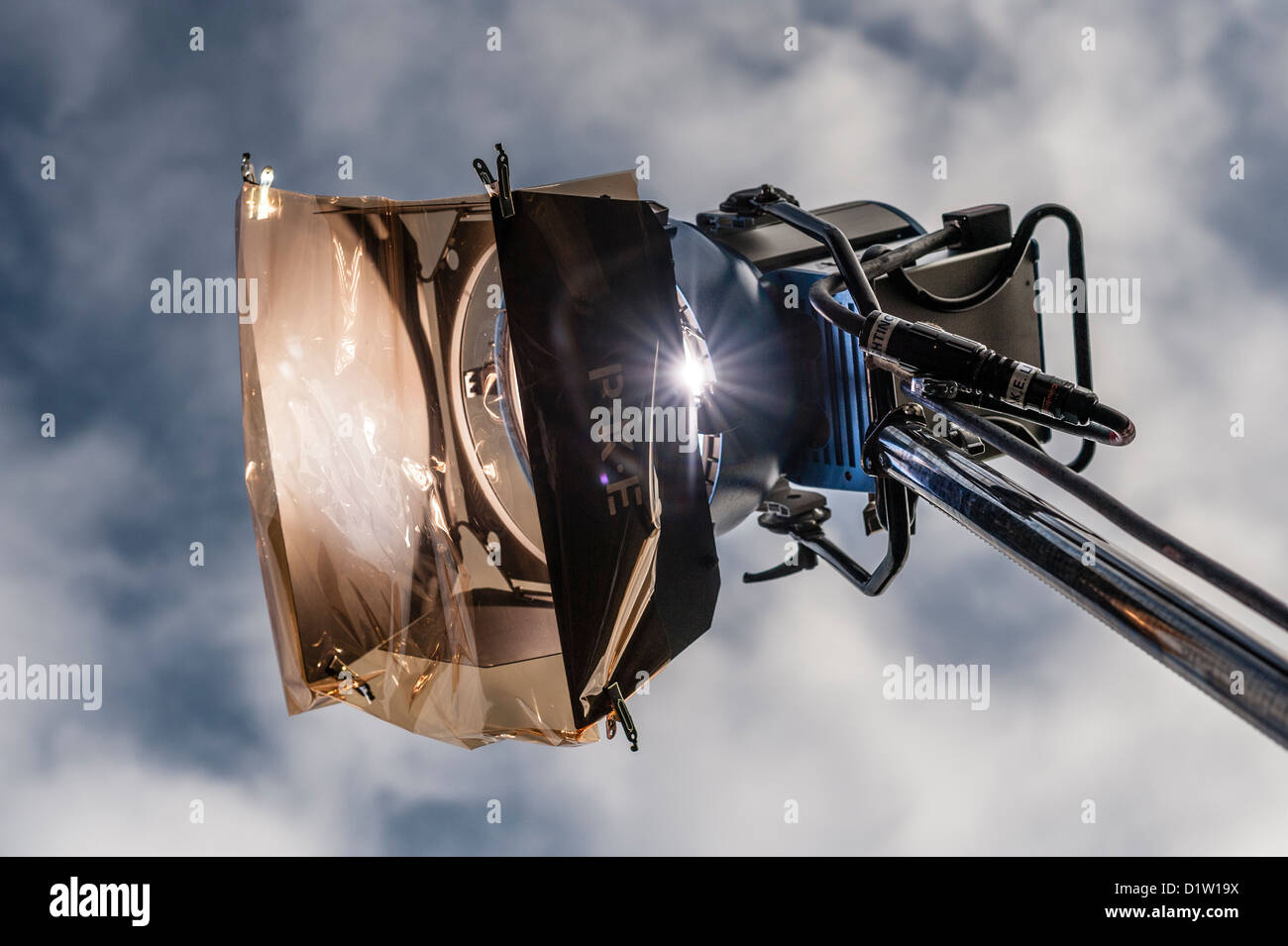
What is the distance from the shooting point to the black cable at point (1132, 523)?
0.83m

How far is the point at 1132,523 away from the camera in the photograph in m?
0.88

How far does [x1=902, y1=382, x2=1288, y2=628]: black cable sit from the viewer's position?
0.83 metres

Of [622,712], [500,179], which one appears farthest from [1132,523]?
[500,179]

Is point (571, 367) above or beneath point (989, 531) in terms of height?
above

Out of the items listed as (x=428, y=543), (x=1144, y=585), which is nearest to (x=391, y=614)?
(x=428, y=543)

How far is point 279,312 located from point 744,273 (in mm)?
542

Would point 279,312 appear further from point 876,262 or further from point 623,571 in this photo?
point 876,262

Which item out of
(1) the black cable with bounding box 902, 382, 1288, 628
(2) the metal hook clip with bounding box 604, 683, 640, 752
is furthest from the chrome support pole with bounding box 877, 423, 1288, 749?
(2) the metal hook clip with bounding box 604, 683, 640, 752

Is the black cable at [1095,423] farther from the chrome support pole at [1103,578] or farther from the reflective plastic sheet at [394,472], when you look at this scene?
the reflective plastic sheet at [394,472]

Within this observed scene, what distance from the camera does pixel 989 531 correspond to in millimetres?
979

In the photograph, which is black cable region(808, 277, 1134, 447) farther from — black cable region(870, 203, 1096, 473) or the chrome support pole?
black cable region(870, 203, 1096, 473)

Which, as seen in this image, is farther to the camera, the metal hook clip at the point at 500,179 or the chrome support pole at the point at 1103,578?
the metal hook clip at the point at 500,179

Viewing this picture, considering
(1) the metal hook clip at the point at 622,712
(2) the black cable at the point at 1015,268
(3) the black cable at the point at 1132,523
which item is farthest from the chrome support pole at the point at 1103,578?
(1) the metal hook clip at the point at 622,712

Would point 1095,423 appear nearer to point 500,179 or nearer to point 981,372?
point 981,372
